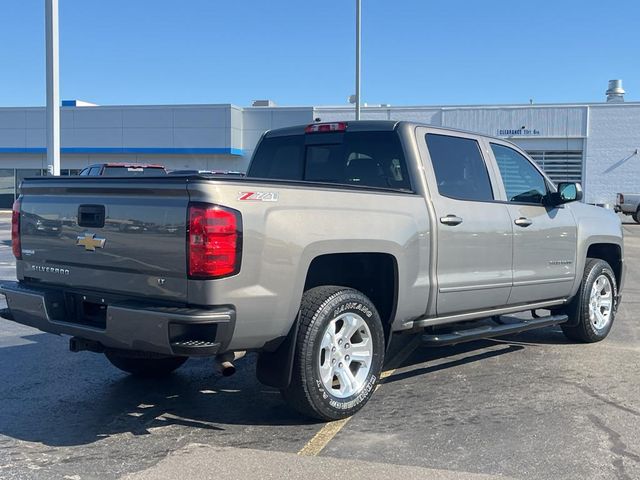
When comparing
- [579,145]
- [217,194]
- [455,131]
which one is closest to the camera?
[217,194]

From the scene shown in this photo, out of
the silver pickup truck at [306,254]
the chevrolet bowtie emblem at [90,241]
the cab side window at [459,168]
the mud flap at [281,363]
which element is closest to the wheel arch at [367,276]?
the silver pickup truck at [306,254]

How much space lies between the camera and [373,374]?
196 inches

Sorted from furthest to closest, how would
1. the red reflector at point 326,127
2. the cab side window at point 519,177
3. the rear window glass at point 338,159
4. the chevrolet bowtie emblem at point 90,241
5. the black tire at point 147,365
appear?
the cab side window at point 519,177 < the red reflector at point 326,127 < the black tire at point 147,365 < the rear window glass at point 338,159 < the chevrolet bowtie emblem at point 90,241

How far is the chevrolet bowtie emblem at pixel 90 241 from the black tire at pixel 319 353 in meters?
1.35

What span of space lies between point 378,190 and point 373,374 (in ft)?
4.33

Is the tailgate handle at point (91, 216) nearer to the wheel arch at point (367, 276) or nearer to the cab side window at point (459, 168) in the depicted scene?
the wheel arch at point (367, 276)

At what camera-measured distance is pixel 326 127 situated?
603 cm

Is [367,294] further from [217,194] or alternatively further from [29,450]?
[29,450]

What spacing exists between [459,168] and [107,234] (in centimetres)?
298

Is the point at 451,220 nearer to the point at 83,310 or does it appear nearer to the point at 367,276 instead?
the point at 367,276

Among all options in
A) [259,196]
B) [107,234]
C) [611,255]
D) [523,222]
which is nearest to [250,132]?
[611,255]

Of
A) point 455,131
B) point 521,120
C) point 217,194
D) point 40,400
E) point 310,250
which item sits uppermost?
point 521,120

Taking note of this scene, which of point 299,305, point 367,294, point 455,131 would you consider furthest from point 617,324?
point 299,305

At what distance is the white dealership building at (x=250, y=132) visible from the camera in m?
36.8
